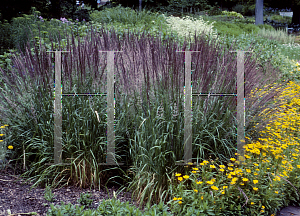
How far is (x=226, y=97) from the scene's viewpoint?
321 centimetres

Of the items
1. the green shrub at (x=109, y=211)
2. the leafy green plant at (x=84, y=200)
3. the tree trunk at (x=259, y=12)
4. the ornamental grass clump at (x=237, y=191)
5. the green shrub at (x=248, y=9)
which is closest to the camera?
the green shrub at (x=109, y=211)

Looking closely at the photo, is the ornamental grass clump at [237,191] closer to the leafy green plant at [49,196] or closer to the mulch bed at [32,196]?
the mulch bed at [32,196]

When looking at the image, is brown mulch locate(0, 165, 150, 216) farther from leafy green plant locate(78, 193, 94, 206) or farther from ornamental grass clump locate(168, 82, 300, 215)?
ornamental grass clump locate(168, 82, 300, 215)

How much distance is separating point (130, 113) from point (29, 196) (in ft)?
4.05

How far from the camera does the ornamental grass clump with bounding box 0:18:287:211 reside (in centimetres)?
285

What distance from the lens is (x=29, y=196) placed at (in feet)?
9.09

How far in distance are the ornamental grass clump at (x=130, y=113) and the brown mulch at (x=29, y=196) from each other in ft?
0.32

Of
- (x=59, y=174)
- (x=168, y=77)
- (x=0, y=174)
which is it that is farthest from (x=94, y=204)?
(x=168, y=77)

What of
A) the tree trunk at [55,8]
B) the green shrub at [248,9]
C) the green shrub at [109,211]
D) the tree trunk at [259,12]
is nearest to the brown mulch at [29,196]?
the green shrub at [109,211]

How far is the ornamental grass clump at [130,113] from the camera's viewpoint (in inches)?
112

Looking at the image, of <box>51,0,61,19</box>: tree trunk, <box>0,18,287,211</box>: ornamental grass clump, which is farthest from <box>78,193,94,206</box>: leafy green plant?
<box>51,0,61,19</box>: tree trunk

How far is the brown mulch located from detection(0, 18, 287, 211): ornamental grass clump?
99 mm

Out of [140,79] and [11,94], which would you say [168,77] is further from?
[11,94]

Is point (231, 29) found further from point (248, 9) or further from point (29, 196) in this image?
point (248, 9)
